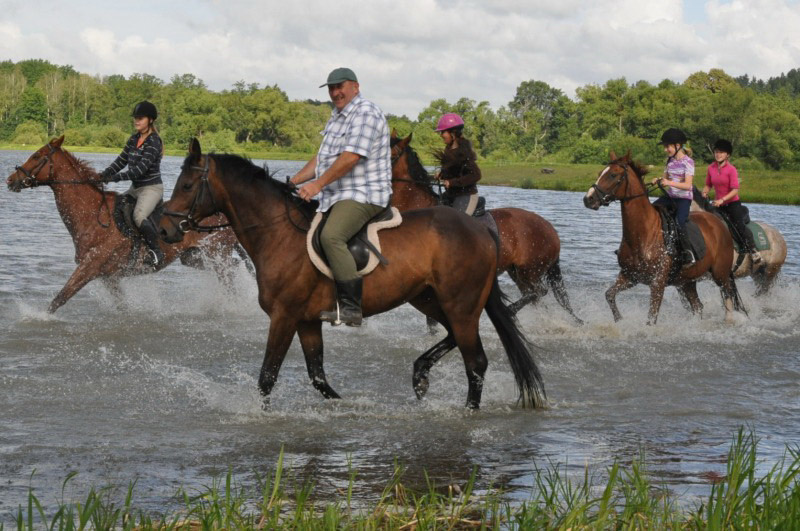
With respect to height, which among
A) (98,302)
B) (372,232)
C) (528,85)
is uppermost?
(528,85)

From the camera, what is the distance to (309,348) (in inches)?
333

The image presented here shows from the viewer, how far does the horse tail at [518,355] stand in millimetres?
8688

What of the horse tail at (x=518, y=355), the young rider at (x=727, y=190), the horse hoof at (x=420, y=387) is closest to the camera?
the horse tail at (x=518, y=355)

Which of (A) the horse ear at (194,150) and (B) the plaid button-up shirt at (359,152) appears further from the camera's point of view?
(B) the plaid button-up shirt at (359,152)

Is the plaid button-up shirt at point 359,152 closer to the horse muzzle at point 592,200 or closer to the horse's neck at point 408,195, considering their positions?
the horse's neck at point 408,195

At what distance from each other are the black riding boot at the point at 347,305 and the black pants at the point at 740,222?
8975mm

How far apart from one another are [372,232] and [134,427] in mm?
2375

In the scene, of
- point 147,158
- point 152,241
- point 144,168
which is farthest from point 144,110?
point 152,241

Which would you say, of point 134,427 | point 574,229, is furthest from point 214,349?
point 574,229

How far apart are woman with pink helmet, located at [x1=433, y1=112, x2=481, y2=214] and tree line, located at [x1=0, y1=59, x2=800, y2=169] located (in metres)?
68.4

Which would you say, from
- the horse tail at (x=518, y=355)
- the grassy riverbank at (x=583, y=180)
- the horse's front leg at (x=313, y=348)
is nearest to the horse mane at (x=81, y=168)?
the horse's front leg at (x=313, y=348)

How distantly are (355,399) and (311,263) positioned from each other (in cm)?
152

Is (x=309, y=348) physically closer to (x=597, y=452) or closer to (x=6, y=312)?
(x=597, y=452)

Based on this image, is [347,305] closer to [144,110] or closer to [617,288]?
[144,110]
